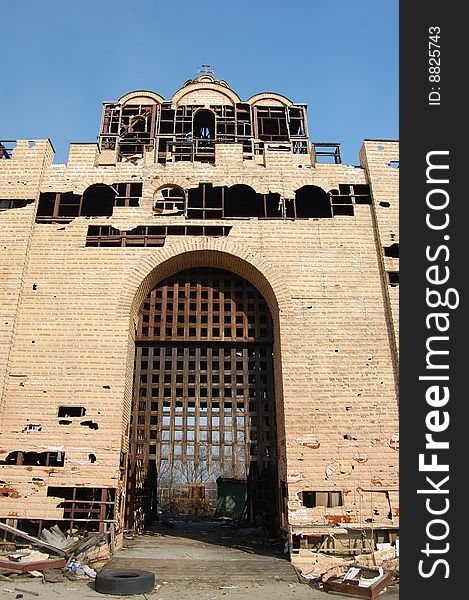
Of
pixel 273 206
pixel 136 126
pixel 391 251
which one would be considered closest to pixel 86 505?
pixel 273 206

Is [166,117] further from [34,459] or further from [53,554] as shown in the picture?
[53,554]

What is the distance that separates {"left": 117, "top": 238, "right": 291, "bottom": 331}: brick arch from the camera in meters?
10.3

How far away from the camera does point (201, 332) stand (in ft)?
36.8

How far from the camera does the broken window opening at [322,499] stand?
8.73 meters

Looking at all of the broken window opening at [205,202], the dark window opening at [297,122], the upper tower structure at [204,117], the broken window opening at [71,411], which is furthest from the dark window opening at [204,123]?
the broken window opening at [71,411]

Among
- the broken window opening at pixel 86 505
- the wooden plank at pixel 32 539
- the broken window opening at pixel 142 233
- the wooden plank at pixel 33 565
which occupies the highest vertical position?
the broken window opening at pixel 142 233

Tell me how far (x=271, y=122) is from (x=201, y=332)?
338 inches

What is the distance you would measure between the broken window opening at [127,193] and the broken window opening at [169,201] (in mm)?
462

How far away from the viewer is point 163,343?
36.5ft

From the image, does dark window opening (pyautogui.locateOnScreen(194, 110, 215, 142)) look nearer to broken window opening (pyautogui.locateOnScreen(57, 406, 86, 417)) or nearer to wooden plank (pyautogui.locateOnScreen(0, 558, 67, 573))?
broken window opening (pyautogui.locateOnScreen(57, 406, 86, 417))

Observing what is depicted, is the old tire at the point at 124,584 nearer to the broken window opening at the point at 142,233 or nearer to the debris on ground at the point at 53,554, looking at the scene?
the debris on ground at the point at 53,554

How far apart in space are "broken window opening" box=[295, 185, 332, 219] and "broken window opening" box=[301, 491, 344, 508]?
20.3 feet

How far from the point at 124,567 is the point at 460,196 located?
7.32m

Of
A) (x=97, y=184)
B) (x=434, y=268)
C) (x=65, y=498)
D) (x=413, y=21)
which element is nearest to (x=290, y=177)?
(x=97, y=184)
